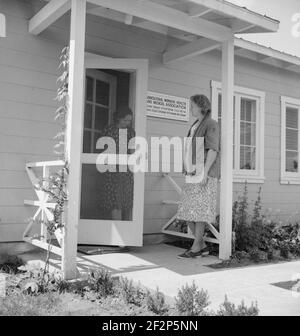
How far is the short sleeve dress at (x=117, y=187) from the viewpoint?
5391mm

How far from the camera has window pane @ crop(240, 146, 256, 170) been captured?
744cm

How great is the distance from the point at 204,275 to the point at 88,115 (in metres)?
2.54

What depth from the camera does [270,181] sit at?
776 centimetres

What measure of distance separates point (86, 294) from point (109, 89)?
298cm

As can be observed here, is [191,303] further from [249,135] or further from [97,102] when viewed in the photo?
[249,135]

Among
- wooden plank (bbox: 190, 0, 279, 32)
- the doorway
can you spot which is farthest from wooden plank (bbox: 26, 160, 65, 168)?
wooden plank (bbox: 190, 0, 279, 32)

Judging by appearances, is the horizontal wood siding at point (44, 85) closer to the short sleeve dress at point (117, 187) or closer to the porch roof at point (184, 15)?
the porch roof at point (184, 15)

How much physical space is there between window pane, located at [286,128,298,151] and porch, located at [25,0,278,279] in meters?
3.26

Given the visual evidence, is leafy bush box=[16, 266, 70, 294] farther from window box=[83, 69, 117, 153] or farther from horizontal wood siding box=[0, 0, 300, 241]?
window box=[83, 69, 117, 153]

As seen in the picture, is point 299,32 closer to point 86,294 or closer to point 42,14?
point 42,14

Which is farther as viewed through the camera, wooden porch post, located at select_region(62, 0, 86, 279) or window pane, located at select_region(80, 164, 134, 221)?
window pane, located at select_region(80, 164, 134, 221)
